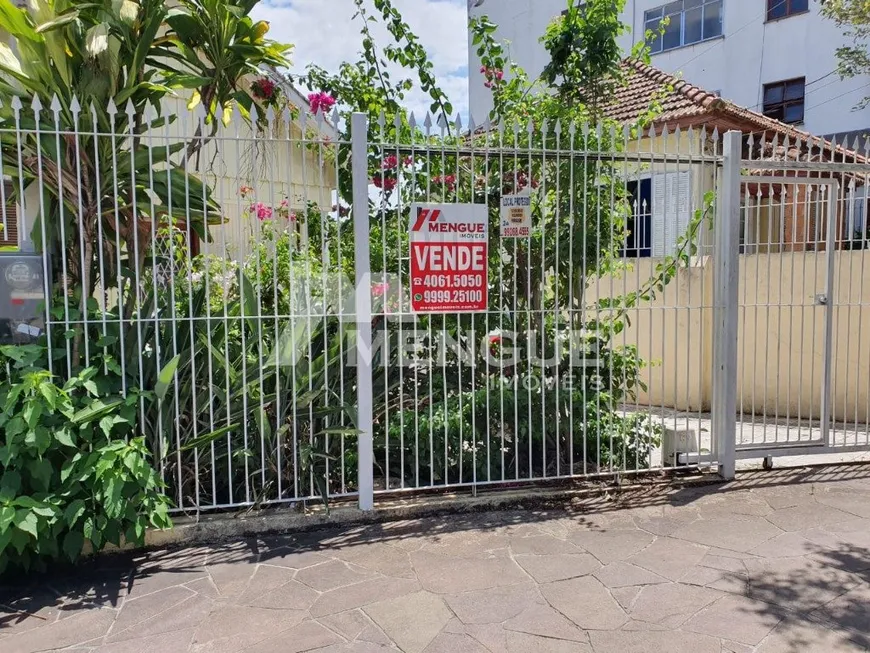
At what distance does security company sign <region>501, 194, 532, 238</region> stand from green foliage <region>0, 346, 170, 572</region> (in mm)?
2707

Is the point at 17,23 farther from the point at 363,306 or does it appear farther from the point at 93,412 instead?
the point at 363,306

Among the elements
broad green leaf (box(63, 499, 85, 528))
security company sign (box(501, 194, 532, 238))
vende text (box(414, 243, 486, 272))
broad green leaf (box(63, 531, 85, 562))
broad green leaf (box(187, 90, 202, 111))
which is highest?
broad green leaf (box(187, 90, 202, 111))

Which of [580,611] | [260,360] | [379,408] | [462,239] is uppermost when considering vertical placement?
[462,239]

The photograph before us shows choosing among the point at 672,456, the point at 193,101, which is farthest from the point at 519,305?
the point at 193,101

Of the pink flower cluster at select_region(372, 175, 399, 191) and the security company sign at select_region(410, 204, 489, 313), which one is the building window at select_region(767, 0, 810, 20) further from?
the pink flower cluster at select_region(372, 175, 399, 191)

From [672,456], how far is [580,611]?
91.4 inches

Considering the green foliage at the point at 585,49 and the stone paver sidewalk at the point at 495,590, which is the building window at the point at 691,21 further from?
the stone paver sidewalk at the point at 495,590

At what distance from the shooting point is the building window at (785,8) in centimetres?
1461

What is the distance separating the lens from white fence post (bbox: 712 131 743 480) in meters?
4.92

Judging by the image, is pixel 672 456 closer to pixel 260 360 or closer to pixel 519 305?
pixel 519 305

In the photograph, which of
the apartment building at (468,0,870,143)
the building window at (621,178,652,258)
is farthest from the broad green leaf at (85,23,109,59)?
the apartment building at (468,0,870,143)

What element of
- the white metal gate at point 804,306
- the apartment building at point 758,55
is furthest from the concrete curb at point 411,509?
the apartment building at point 758,55

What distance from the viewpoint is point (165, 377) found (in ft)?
12.6

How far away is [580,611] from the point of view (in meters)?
3.16
